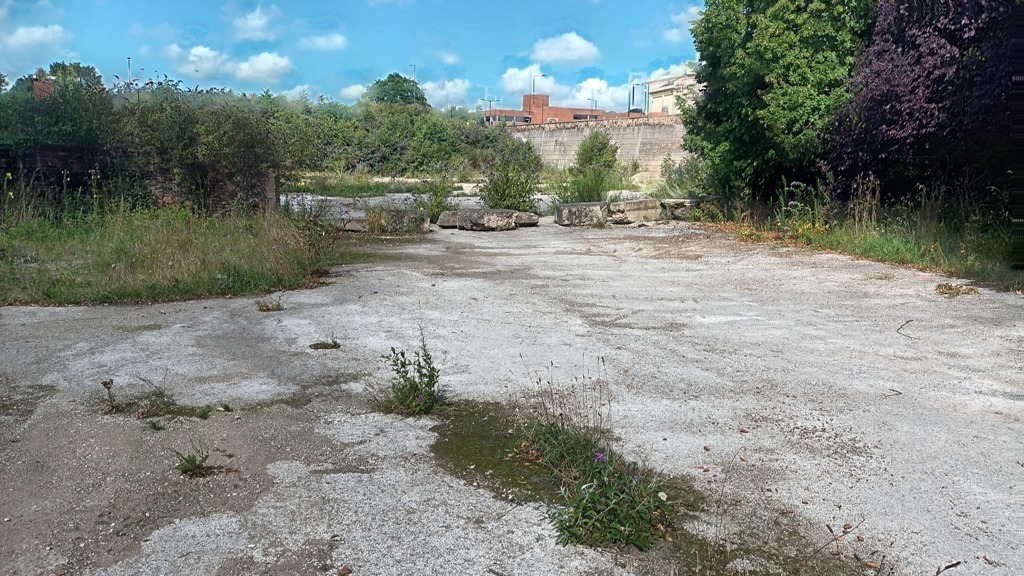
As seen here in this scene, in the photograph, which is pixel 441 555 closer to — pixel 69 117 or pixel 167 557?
pixel 167 557

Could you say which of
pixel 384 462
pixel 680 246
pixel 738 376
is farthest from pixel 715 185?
pixel 384 462

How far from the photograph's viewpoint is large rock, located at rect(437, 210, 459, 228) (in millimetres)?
14094

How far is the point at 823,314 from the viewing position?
631 cm

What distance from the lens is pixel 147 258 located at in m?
7.61

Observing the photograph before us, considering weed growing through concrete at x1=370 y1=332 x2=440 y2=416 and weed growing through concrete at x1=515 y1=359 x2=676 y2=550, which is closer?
weed growing through concrete at x1=515 y1=359 x2=676 y2=550

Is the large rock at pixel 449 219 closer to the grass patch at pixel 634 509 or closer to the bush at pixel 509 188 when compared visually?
the bush at pixel 509 188

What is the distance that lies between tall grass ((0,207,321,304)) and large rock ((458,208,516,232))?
16.6 feet

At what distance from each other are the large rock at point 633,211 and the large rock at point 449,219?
3.15 metres

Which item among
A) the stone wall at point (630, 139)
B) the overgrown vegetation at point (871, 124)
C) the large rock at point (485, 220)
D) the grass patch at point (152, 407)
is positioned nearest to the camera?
the grass patch at point (152, 407)

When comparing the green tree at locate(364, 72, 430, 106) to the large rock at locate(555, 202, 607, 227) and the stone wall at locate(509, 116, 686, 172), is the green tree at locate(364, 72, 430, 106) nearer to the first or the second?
the stone wall at locate(509, 116, 686, 172)

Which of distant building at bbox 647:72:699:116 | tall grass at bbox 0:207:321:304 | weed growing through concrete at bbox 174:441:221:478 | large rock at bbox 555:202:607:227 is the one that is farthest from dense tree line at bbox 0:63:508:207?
distant building at bbox 647:72:699:116

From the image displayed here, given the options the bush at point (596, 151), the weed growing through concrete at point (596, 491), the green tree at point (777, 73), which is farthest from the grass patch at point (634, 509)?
the bush at point (596, 151)

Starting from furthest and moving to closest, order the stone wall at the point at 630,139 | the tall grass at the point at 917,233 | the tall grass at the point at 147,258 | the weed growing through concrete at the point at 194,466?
the stone wall at the point at 630,139, the tall grass at the point at 917,233, the tall grass at the point at 147,258, the weed growing through concrete at the point at 194,466

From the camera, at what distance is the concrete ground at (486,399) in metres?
2.71
